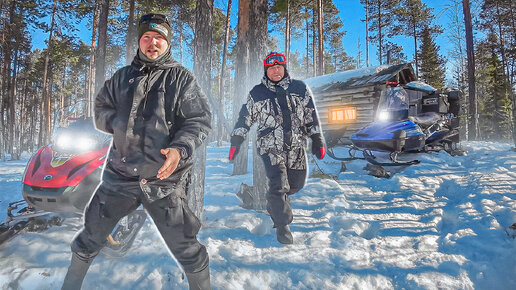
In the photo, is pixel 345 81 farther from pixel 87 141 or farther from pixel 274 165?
pixel 87 141

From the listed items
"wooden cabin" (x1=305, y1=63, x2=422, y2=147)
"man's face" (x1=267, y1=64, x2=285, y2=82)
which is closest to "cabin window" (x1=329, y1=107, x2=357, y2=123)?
"wooden cabin" (x1=305, y1=63, x2=422, y2=147)

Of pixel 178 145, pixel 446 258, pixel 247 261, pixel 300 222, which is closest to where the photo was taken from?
pixel 178 145

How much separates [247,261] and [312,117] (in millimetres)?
1827

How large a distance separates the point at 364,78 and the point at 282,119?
9.75 m

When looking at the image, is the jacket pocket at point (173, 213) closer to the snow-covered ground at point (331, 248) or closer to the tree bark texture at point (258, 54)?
the snow-covered ground at point (331, 248)

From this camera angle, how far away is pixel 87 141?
291 centimetres

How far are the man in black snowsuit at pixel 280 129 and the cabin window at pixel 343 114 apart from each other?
9.06 m

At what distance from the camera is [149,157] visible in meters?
1.52

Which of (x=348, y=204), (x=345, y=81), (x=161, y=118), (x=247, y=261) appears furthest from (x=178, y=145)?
(x=345, y=81)

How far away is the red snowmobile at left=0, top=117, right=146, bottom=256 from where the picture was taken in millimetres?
2408

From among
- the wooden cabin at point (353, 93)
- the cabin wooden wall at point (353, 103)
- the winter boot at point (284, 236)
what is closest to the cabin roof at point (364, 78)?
the wooden cabin at point (353, 93)

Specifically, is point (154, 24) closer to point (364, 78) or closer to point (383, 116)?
point (383, 116)

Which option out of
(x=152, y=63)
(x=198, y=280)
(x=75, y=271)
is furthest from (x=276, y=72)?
(x=75, y=271)

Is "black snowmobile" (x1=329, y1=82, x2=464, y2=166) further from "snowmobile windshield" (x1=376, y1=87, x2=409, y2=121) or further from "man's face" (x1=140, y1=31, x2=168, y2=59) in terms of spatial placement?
"man's face" (x1=140, y1=31, x2=168, y2=59)
